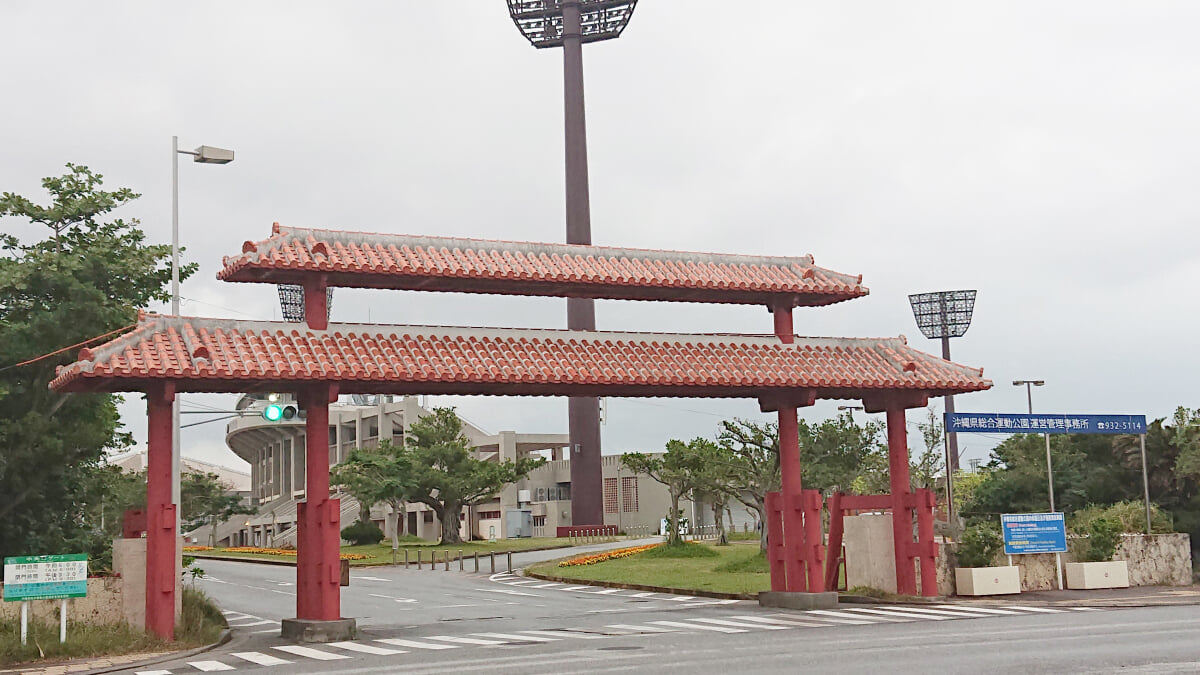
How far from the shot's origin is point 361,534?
7412cm

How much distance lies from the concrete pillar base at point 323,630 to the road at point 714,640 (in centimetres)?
35

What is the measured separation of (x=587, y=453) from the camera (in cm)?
7712

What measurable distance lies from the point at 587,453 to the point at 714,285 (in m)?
52.4

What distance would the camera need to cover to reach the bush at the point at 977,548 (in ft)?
93.4

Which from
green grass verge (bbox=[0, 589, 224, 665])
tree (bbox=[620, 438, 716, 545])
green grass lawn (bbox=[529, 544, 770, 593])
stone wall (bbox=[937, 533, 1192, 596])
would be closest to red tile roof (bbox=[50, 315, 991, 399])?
green grass verge (bbox=[0, 589, 224, 665])

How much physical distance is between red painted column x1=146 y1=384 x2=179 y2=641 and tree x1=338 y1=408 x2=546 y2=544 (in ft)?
149

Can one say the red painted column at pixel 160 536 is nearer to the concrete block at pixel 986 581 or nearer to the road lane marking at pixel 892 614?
the road lane marking at pixel 892 614

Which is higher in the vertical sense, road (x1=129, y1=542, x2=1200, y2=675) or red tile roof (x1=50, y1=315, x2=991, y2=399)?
red tile roof (x1=50, y1=315, x2=991, y2=399)

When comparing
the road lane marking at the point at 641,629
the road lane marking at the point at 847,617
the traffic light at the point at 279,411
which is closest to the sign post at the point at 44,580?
the traffic light at the point at 279,411

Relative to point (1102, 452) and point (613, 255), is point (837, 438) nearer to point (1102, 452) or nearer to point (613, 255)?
point (1102, 452)

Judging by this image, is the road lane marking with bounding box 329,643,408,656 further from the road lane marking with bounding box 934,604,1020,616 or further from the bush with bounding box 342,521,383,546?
the bush with bounding box 342,521,383,546

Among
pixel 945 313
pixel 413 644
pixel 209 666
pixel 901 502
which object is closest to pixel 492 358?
pixel 413 644

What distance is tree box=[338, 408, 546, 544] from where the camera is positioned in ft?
220

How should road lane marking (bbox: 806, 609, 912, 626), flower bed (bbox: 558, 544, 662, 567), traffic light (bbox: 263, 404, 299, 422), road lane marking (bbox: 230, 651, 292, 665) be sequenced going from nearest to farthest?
road lane marking (bbox: 230, 651, 292, 665), road lane marking (bbox: 806, 609, 912, 626), traffic light (bbox: 263, 404, 299, 422), flower bed (bbox: 558, 544, 662, 567)
